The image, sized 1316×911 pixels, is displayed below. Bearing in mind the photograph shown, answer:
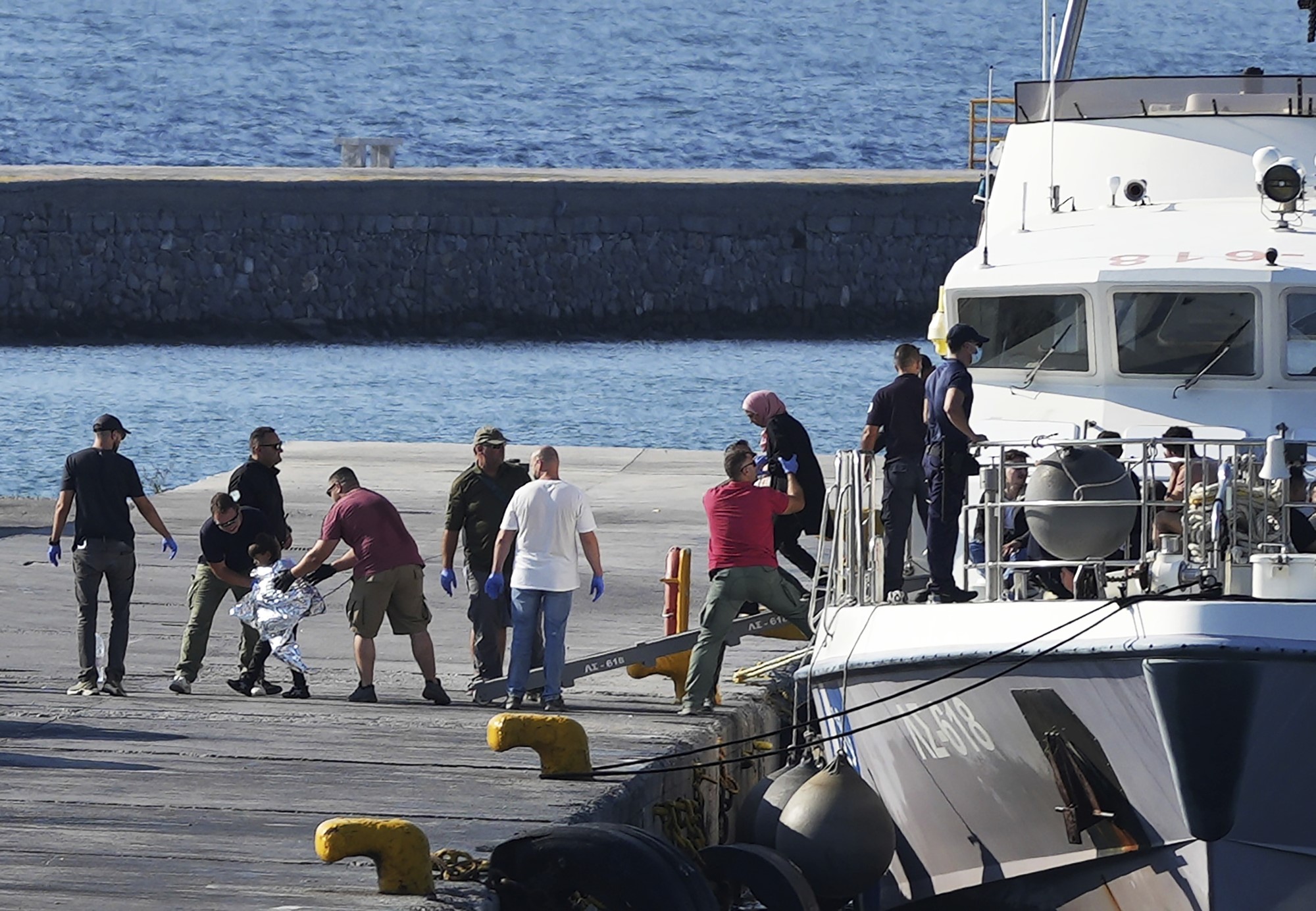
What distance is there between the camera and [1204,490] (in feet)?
30.4

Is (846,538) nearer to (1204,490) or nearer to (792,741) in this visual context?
(792,741)

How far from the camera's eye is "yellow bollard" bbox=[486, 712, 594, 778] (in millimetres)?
10298

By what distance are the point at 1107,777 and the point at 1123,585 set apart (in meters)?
0.80

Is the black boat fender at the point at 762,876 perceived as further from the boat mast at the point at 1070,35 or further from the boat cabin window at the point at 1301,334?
the boat mast at the point at 1070,35

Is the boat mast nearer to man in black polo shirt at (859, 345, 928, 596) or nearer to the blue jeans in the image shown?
man in black polo shirt at (859, 345, 928, 596)

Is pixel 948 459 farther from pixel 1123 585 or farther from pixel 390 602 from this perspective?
pixel 390 602

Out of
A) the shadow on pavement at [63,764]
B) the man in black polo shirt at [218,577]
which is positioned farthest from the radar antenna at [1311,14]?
the shadow on pavement at [63,764]

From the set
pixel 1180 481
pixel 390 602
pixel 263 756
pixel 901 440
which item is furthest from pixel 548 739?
pixel 901 440

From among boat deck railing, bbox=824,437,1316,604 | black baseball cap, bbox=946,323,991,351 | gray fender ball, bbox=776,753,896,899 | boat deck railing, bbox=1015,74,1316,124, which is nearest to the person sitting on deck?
boat deck railing, bbox=824,437,1316,604

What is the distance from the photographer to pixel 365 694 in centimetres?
1307

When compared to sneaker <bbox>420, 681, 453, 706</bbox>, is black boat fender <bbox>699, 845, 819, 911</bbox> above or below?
below

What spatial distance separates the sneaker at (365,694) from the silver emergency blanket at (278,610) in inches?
15.4

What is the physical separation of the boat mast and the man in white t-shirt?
5.09 metres

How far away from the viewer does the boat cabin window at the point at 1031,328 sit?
12.2 meters
